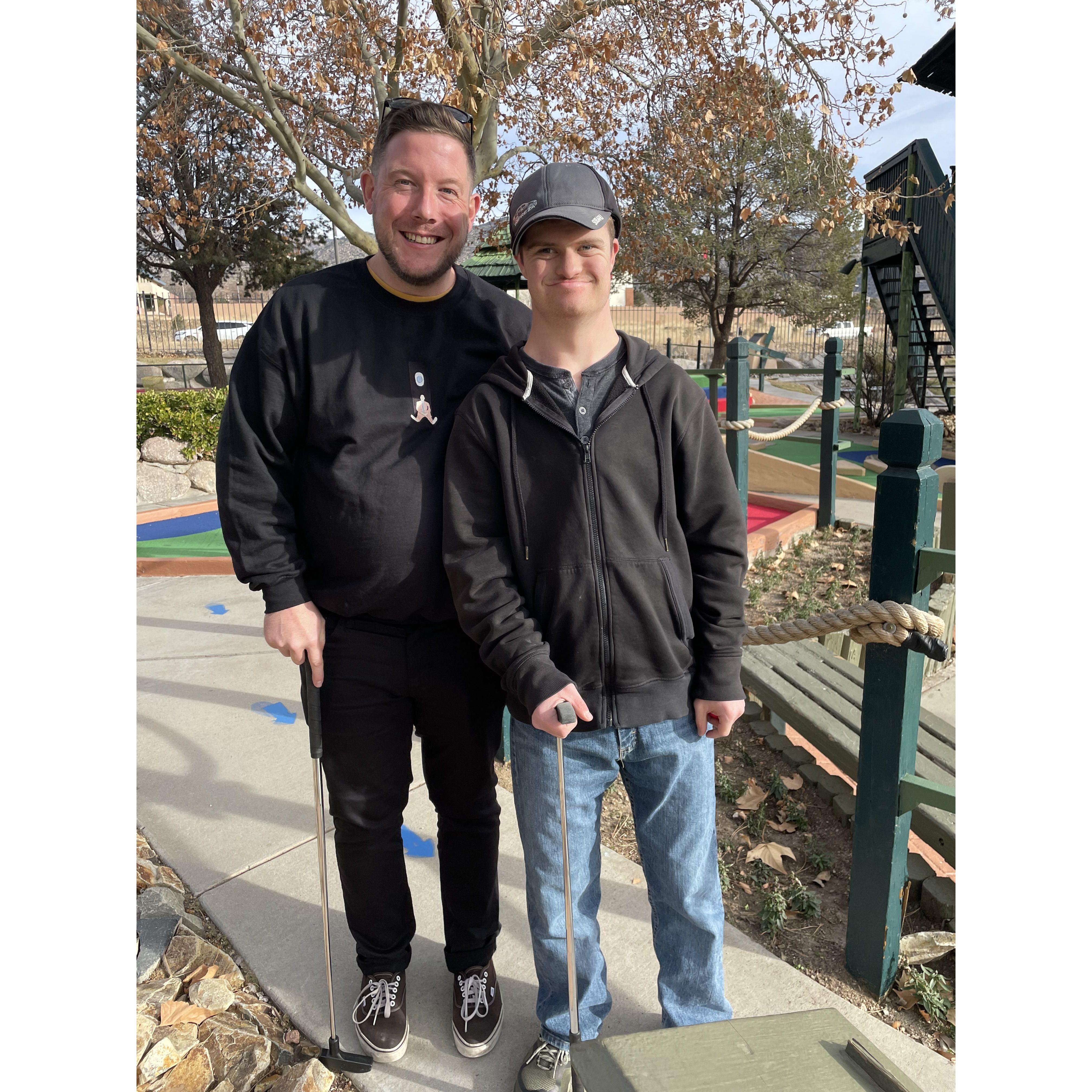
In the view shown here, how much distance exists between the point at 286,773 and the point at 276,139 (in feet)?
21.2

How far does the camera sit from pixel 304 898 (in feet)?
9.20

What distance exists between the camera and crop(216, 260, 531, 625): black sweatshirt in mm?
1903

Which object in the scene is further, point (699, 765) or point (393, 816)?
point (393, 816)

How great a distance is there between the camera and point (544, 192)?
5.65 feet

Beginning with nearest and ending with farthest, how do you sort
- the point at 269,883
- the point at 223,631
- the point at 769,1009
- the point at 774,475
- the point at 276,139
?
1. the point at 769,1009
2. the point at 269,883
3. the point at 223,631
4. the point at 276,139
5. the point at 774,475

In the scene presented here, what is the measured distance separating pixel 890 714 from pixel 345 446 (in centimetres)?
151

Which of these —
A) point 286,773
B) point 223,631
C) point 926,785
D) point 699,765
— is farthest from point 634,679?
point 223,631

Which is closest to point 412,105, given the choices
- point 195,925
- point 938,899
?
point 195,925

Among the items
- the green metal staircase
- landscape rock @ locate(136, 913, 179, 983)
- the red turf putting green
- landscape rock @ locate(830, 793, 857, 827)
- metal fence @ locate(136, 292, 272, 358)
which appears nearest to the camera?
landscape rock @ locate(136, 913, 179, 983)

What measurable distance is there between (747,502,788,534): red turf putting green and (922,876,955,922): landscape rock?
5.00 metres

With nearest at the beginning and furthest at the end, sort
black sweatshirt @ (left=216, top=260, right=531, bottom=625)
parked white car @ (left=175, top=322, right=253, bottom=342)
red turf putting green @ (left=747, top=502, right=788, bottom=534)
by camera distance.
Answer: black sweatshirt @ (left=216, top=260, right=531, bottom=625) → red turf putting green @ (left=747, top=502, right=788, bottom=534) → parked white car @ (left=175, top=322, right=253, bottom=342)

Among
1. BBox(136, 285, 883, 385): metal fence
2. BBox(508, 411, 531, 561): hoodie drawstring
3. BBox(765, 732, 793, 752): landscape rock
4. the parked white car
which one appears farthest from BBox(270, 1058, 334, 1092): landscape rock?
the parked white car

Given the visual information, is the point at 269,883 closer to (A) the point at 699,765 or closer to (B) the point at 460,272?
(A) the point at 699,765

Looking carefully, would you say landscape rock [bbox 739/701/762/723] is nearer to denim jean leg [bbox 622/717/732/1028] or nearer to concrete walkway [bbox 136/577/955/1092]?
concrete walkway [bbox 136/577/955/1092]
